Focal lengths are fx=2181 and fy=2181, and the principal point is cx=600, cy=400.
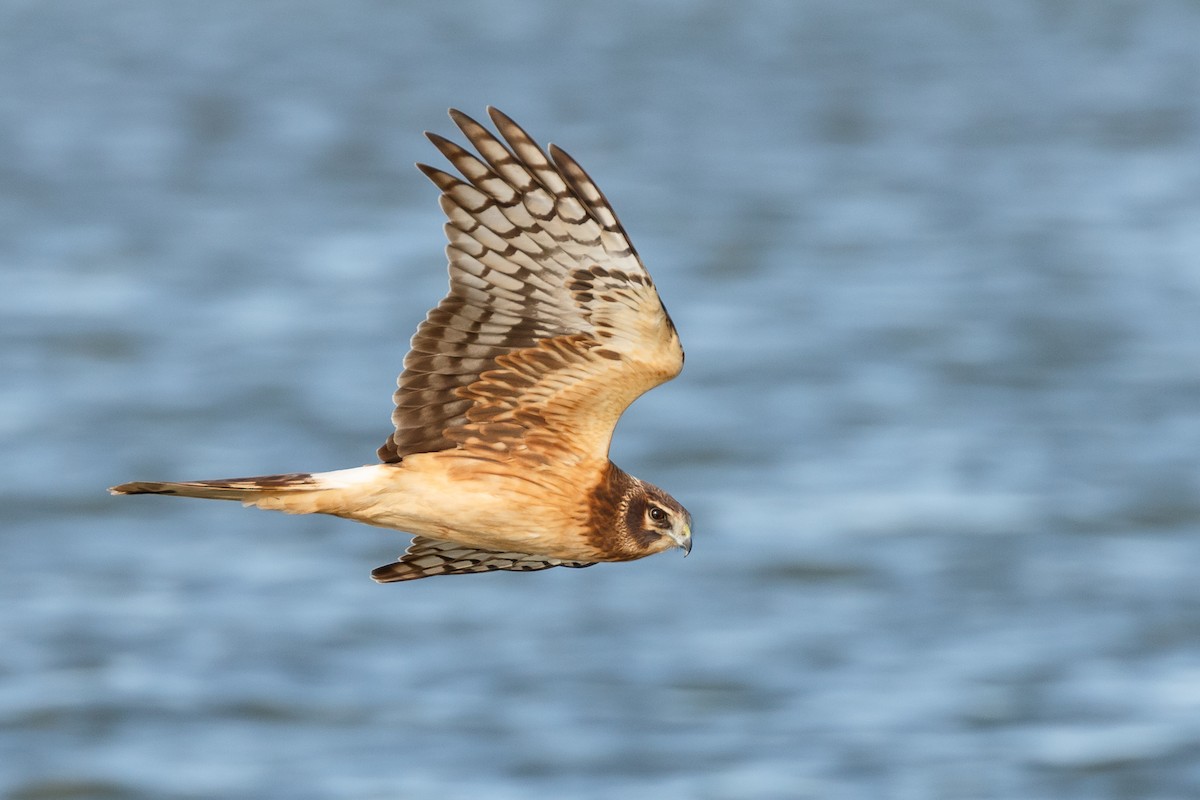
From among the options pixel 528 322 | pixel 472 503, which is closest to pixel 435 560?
pixel 472 503

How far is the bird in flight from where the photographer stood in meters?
8.62

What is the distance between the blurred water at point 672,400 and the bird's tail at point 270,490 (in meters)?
18.9

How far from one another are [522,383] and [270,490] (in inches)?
45.2

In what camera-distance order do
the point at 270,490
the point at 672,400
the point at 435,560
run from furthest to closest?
the point at 672,400 < the point at 435,560 < the point at 270,490

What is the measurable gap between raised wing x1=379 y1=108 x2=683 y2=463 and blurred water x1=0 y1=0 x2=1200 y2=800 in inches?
731

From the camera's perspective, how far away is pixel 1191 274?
4828cm

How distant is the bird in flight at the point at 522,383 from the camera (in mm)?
8617

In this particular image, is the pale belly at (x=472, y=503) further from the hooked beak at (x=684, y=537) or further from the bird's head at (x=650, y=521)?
the hooked beak at (x=684, y=537)

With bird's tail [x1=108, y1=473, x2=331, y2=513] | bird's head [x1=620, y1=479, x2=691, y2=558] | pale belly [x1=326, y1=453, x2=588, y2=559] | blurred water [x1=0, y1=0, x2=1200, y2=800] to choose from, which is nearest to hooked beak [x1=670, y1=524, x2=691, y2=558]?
bird's head [x1=620, y1=479, x2=691, y2=558]

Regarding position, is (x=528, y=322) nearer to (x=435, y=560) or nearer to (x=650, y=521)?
(x=650, y=521)

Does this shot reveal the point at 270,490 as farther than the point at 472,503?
No

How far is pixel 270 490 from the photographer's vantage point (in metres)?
8.49

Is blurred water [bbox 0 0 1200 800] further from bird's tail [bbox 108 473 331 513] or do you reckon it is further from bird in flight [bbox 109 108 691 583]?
bird's tail [bbox 108 473 331 513]

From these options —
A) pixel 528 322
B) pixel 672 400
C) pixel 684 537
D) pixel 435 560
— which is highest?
pixel 672 400
